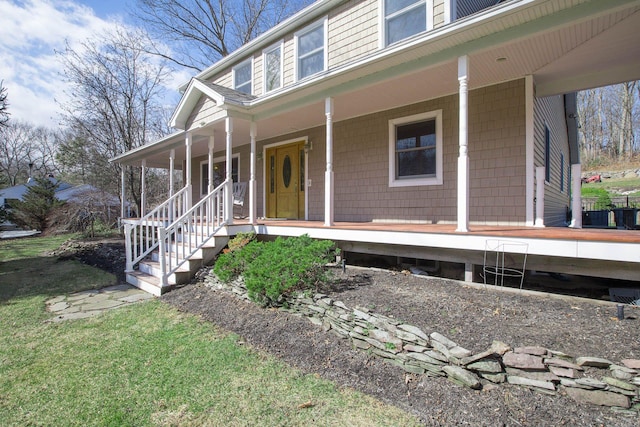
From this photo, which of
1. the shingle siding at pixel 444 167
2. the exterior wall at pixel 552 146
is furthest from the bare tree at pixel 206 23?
the exterior wall at pixel 552 146

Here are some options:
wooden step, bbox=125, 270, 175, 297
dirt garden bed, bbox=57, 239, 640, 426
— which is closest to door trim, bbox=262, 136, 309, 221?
wooden step, bbox=125, 270, 175, 297

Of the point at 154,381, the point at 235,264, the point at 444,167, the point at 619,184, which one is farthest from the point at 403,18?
the point at 619,184

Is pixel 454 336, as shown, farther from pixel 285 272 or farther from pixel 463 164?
pixel 463 164

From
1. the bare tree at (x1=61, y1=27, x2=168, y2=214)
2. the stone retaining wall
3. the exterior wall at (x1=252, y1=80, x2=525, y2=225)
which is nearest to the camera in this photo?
the stone retaining wall

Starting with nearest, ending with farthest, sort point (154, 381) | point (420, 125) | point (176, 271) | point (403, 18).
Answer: point (154, 381)
point (176, 271)
point (420, 125)
point (403, 18)

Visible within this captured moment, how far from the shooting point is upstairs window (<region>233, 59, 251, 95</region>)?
9.74 meters

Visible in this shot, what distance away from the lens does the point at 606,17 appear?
3531 millimetres

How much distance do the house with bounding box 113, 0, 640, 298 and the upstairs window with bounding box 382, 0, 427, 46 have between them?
0.03 m

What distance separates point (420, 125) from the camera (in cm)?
627

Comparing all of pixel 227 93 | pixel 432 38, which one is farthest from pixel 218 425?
pixel 227 93

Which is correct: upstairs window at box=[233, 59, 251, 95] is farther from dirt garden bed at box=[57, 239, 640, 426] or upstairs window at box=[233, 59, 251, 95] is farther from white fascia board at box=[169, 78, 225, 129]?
dirt garden bed at box=[57, 239, 640, 426]

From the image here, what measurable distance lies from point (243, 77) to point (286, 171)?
363 centimetres

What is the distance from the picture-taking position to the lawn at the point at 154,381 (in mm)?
2252

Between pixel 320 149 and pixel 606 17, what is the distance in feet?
17.7
